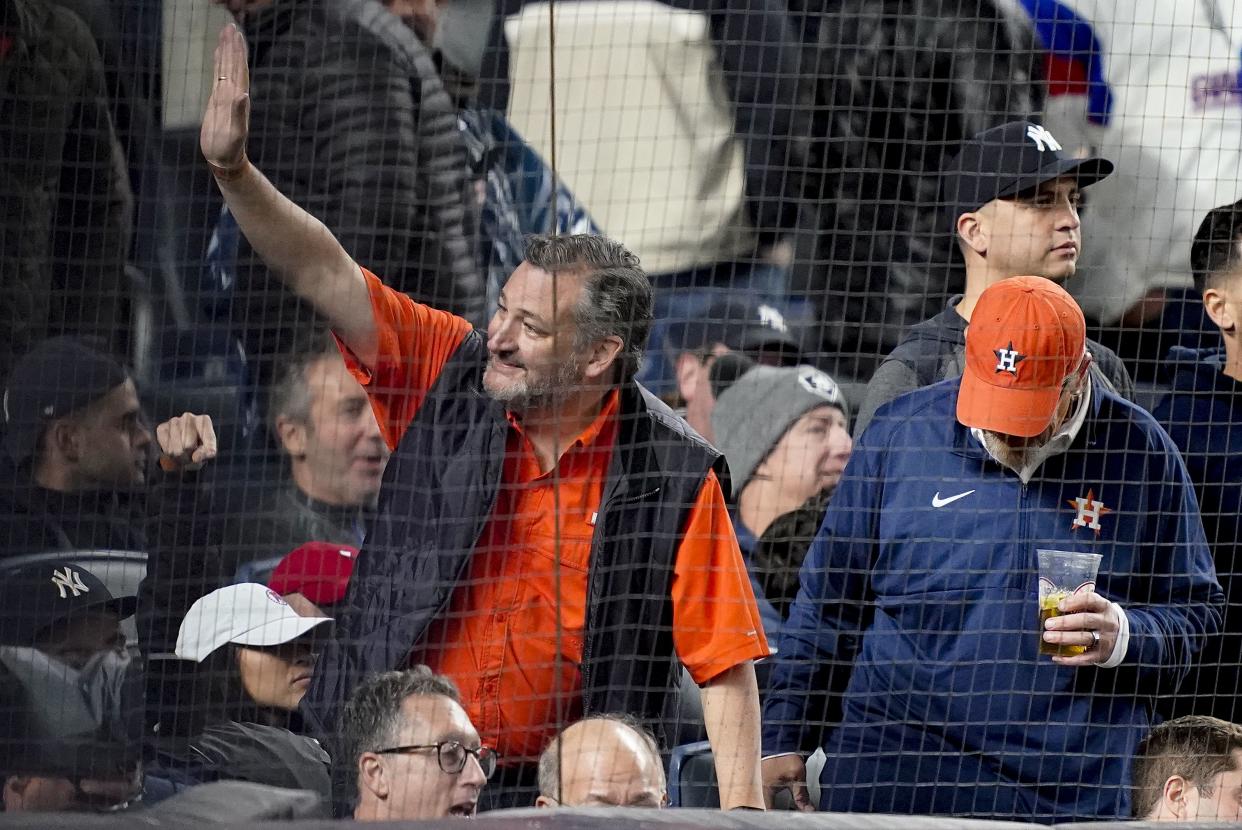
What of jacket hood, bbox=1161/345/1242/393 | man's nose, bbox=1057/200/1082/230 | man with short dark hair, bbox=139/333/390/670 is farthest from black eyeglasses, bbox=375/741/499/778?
jacket hood, bbox=1161/345/1242/393

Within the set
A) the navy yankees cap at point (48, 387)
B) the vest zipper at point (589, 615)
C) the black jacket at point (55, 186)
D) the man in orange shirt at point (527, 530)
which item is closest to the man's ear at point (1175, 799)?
the man in orange shirt at point (527, 530)

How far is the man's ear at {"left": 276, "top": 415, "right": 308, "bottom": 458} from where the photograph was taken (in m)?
3.36

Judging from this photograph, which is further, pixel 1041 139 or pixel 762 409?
pixel 762 409

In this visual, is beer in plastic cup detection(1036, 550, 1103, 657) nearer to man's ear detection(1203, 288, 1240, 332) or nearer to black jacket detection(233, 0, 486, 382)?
man's ear detection(1203, 288, 1240, 332)

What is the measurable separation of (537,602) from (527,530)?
0.12 metres

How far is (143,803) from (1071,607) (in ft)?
4.81

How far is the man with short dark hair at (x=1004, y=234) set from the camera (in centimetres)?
317

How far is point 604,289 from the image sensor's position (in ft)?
9.58

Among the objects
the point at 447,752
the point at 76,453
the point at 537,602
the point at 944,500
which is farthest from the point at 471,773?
the point at 76,453

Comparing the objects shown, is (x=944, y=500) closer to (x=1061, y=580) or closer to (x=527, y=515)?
(x=1061, y=580)

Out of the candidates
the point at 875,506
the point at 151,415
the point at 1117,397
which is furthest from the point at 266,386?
the point at 1117,397

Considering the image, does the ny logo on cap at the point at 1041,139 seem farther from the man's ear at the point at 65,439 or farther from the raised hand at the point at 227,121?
the man's ear at the point at 65,439

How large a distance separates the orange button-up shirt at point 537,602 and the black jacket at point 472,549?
29 millimetres

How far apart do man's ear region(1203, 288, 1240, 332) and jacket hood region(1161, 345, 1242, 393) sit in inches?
2.7
